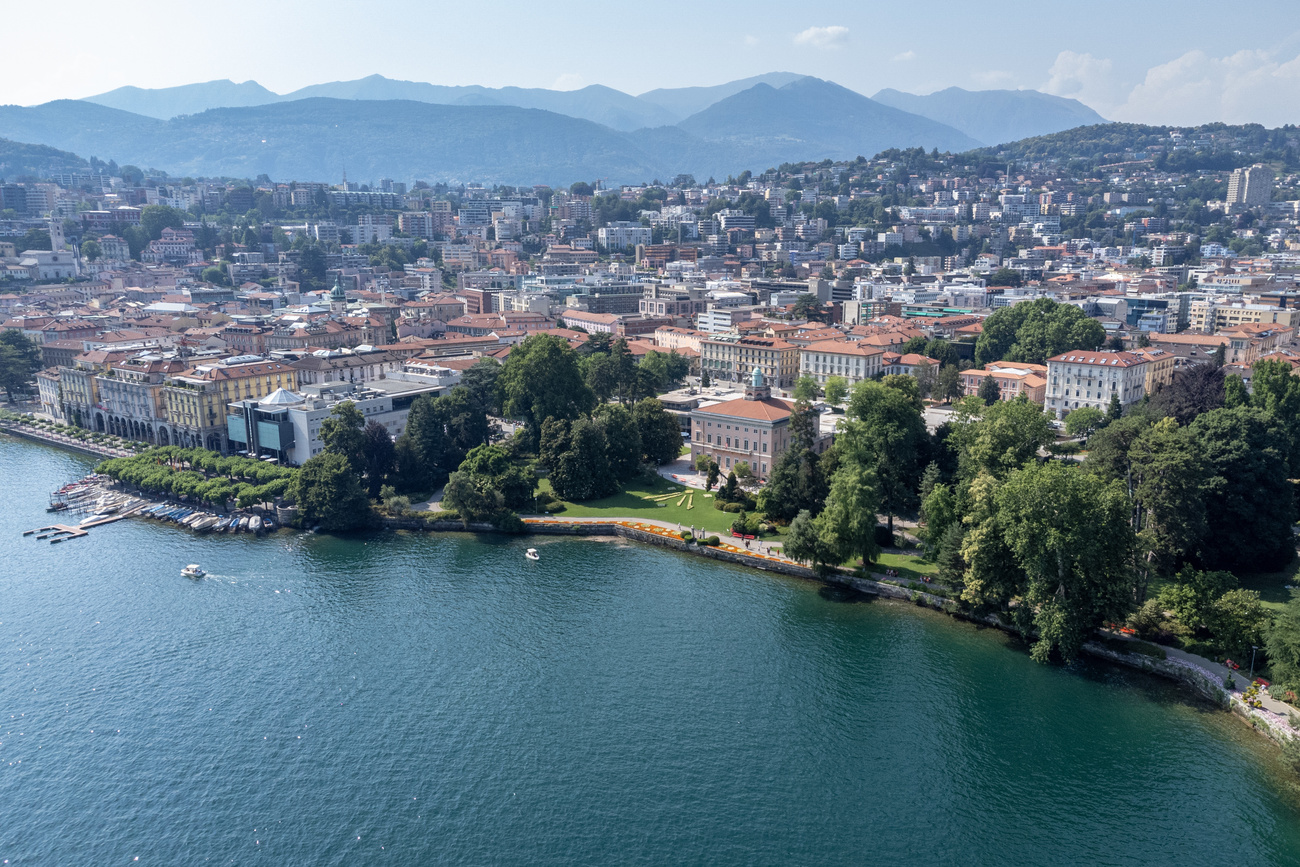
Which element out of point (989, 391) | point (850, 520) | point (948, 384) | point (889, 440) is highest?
point (889, 440)

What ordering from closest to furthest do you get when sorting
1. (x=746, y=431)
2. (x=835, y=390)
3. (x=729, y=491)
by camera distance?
1. (x=729, y=491)
2. (x=746, y=431)
3. (x=835, y=390)

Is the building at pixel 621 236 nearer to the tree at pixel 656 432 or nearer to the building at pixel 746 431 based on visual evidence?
the tree at pixel 656 432

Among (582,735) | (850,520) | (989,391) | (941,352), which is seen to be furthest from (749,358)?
(582,735)

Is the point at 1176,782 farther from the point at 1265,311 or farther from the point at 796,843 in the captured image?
the point at 1265,311

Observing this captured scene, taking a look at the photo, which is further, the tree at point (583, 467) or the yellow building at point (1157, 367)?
the yellow building at point (1157, 367)

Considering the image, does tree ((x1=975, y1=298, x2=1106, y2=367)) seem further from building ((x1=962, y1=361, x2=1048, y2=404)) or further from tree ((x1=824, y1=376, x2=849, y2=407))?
tree ((x1=824, y1=376, x2=849, y2=407))

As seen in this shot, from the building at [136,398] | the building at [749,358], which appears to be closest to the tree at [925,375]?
→ the building at [749,358]

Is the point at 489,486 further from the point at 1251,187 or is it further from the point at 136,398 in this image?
the point at 1251,187

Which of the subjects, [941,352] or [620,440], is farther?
[941,352]

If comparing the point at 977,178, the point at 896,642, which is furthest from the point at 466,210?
the point at 896,642
